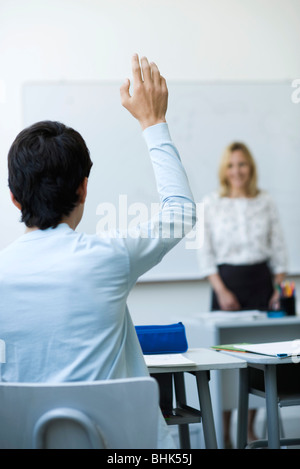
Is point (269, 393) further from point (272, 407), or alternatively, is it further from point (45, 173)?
point (45, 173)

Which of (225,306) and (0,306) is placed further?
(225,306)

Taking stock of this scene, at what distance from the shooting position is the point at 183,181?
1.17 metres

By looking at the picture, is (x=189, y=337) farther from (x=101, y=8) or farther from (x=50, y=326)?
(x=101, y=8)

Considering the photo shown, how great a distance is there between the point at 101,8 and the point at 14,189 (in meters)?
3.29

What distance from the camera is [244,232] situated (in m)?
3.82

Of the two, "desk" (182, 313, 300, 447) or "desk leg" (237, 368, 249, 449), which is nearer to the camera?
"desk leg" (237, 368, 249, 449)

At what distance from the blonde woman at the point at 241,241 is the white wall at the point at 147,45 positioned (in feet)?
1.52

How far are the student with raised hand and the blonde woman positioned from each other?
2468 millimetres

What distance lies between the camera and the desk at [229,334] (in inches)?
106

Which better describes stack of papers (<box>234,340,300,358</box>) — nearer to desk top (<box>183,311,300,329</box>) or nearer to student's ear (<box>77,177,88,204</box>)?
student's ear (<box>77,177,88,204</box>)

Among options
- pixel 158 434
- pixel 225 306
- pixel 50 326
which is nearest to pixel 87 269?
pixel 50 326

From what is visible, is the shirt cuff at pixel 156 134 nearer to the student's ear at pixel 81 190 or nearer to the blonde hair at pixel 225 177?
the student's ear at pixel 81 190

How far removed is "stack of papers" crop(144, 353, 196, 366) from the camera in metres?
1.41

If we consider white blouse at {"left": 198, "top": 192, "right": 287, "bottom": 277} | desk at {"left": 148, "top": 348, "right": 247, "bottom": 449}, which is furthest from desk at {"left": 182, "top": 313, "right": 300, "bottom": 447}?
desk at {"left": 148, "top": 348, "right": 247, "bottom": 449}
